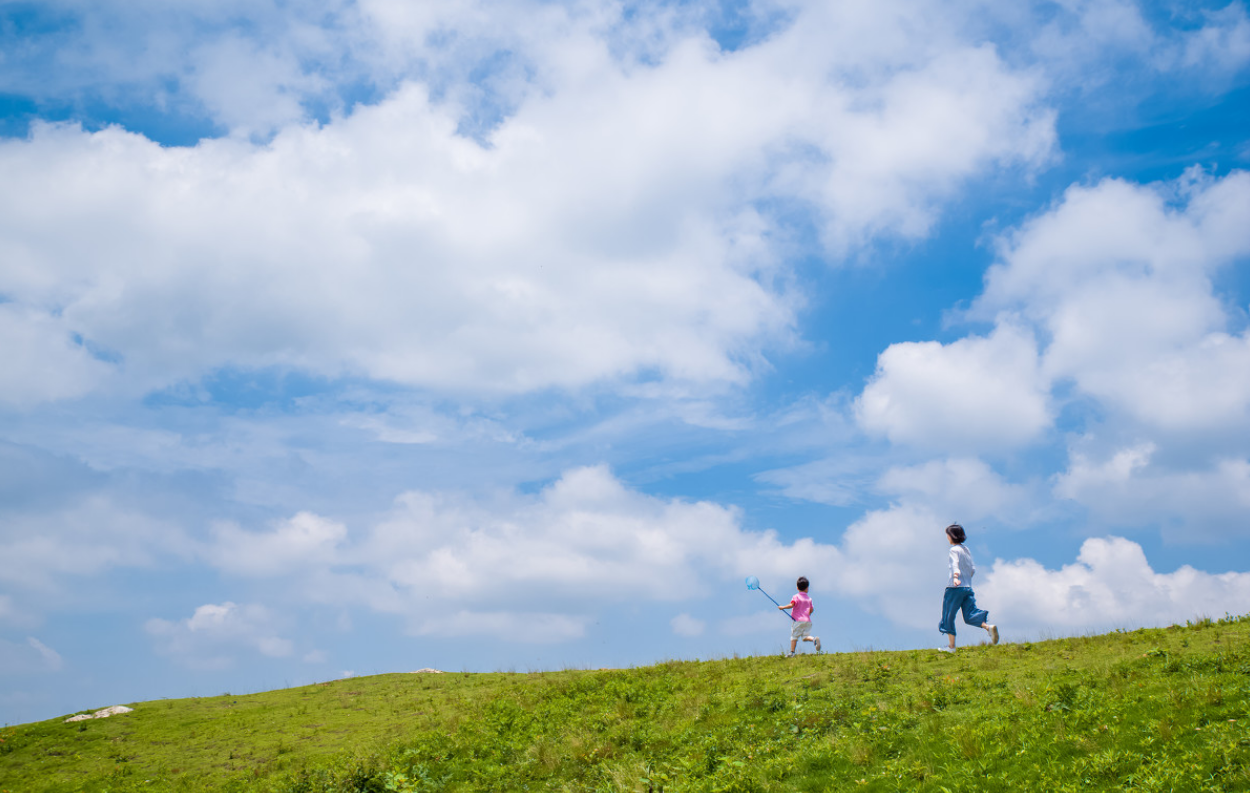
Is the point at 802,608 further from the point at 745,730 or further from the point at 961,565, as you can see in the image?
the point at 745,730

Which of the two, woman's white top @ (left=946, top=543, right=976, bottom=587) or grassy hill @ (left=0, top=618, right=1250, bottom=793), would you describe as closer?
grassy hill @ (left=0, top=618, right=1250, bottom=793)

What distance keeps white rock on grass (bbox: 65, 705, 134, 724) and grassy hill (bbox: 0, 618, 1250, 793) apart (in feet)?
1.23

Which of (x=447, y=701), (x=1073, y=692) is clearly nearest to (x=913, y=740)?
(x=1073, y=692)

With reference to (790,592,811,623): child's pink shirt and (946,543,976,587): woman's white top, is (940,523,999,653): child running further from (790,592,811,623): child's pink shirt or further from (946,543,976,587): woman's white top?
(790,592,811,623): child's pink shirt

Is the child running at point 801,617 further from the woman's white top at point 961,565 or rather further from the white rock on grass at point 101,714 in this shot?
the white rock on grass at point 101,714

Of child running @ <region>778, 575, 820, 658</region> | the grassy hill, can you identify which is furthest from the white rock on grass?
child running @ <region>778, 575, 820, 658</region>

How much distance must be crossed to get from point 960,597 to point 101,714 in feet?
86.6

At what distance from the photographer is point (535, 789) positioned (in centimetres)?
1554

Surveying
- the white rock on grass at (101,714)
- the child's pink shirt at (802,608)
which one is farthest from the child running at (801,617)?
the white rock on grass at (101,714)

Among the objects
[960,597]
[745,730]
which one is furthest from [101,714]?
[960,597]

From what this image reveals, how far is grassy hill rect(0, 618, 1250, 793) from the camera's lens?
37.7ft

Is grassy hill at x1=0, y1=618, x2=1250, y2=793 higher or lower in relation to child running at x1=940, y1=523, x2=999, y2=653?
lower

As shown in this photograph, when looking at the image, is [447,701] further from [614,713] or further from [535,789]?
[535,789]

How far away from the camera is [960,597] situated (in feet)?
67.9
